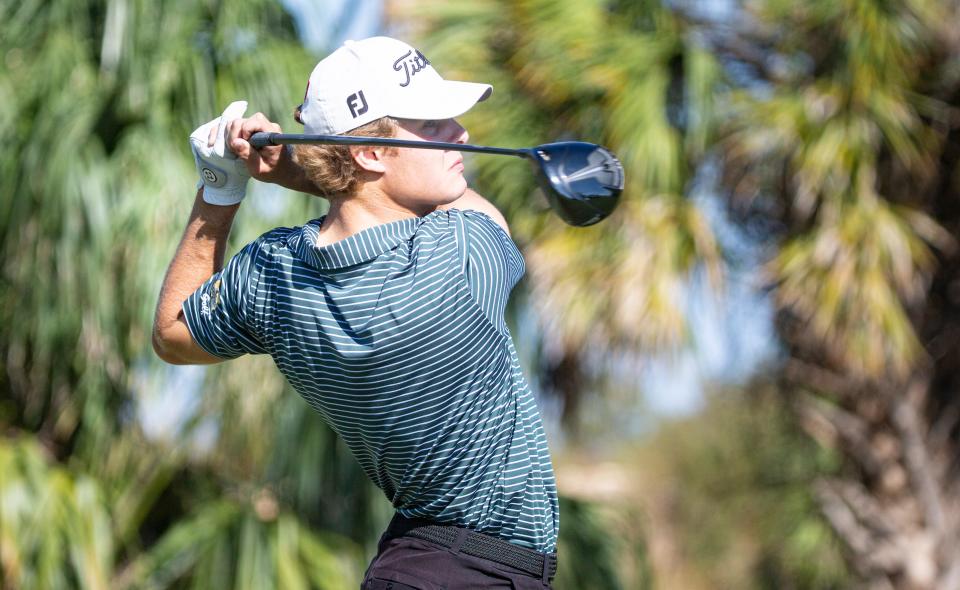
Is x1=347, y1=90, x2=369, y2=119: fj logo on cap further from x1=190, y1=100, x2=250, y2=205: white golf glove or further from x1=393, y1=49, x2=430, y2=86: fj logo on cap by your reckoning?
x1=190, y1=100, x2=250, y2=205: white golf glove

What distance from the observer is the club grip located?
2400 mm

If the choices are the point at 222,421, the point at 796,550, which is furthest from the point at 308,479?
the point at 796,550

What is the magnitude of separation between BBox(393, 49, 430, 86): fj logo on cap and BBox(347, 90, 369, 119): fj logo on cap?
0.27 feet

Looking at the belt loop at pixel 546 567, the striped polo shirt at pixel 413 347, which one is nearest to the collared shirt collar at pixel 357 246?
the striped polo shirt at pixel 413 347

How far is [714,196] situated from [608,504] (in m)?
1.76

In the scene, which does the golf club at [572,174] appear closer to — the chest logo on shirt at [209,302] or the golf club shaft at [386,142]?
the golf club shaft at [386,142]

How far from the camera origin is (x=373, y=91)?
2.36 m

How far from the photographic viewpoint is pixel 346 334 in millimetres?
2289

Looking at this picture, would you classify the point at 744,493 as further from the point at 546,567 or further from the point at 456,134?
the point at 456,134

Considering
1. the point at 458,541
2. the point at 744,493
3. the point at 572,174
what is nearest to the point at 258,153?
the point at 572,174

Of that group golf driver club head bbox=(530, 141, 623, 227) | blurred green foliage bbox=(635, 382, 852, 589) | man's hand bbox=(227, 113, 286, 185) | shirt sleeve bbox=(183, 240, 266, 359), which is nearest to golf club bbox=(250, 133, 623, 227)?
golf driver club head bbox=(530, 141, 623, 227)

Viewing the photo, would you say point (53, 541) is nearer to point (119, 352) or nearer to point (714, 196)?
point (119, 352)

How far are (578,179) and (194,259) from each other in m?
0.81

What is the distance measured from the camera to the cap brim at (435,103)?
7.82 ft
